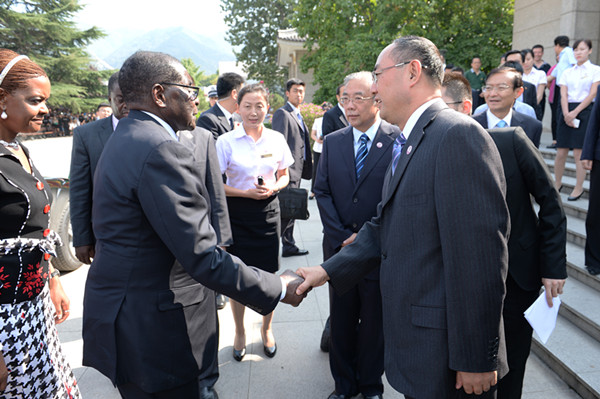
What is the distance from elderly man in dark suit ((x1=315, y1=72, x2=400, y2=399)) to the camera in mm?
3010

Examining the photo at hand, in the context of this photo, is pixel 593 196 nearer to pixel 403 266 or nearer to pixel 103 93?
pixel 403 266

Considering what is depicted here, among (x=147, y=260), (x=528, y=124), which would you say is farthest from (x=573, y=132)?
(x=147, y=260)

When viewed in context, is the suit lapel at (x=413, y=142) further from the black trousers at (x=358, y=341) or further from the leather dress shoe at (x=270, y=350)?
the leather dress shoe at (x=270, y=350)

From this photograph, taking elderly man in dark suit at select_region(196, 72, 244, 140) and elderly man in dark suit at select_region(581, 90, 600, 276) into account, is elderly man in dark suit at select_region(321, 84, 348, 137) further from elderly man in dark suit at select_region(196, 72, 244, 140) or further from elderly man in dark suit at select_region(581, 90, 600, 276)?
elderly man in dark suit at select_region(581, 90, 600, 276)

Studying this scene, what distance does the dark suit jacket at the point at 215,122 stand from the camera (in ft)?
15.3

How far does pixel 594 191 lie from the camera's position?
4180mm

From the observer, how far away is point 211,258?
178 centimetres

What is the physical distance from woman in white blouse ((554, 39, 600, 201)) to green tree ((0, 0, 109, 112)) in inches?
1657

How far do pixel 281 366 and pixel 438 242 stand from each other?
237 centimetres

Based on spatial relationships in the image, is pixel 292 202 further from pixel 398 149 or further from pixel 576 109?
pixel 576 109

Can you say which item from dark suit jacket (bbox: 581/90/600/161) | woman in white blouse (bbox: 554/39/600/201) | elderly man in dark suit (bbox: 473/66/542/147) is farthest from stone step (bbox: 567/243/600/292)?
elderly man in dark suit (bbox: 473/66/542/147)

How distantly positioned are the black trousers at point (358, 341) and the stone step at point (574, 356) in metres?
1.42

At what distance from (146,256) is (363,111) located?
2.00 meters

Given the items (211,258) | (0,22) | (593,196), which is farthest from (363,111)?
(0,22)
